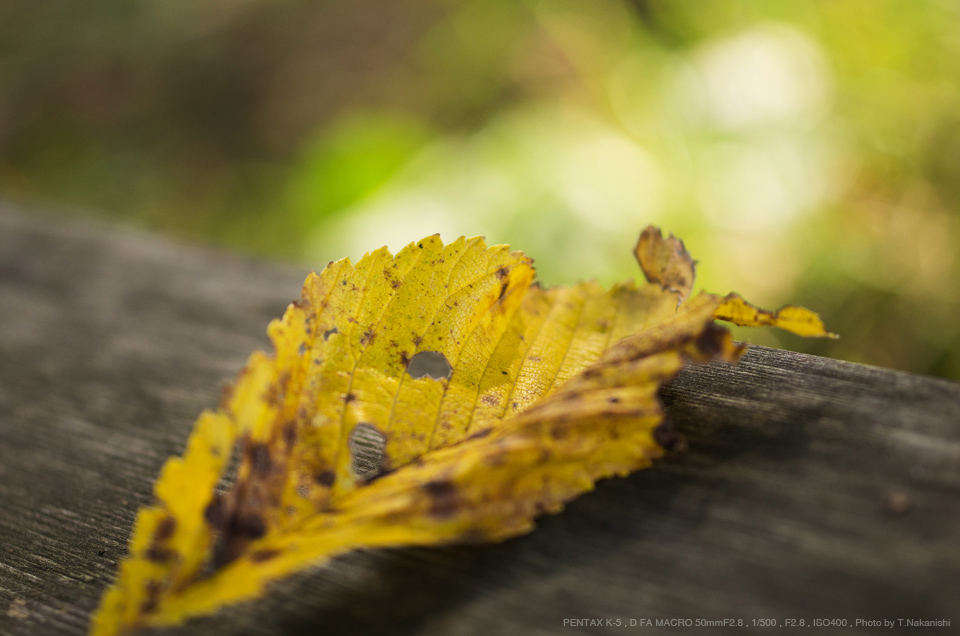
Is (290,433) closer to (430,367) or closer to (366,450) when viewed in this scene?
(366,450)

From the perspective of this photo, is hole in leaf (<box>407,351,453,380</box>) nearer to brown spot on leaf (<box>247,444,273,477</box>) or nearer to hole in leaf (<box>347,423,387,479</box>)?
hole in leaf (<box>347,423,387,479</box>)

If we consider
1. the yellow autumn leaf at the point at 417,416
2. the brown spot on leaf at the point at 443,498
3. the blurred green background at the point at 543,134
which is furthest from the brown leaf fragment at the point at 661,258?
the blurred green background at the point at 543,134

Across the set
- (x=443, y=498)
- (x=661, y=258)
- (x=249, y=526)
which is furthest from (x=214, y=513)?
(x=661, y=258)

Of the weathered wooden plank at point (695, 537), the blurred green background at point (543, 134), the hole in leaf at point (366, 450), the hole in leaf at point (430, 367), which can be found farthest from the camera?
the blurred green background at point (543, 134)

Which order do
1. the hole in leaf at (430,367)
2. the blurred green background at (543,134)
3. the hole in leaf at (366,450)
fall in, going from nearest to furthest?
1. the hole in leaf at (366,450)
2. the hole in leaf at (430,367)
3. the blurred green background at (543,134)

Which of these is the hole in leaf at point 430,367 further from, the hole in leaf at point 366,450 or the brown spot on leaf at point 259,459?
the brown spot on leaf at point 259,459

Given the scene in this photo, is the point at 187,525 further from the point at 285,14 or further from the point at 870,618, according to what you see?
the point at 285,14
